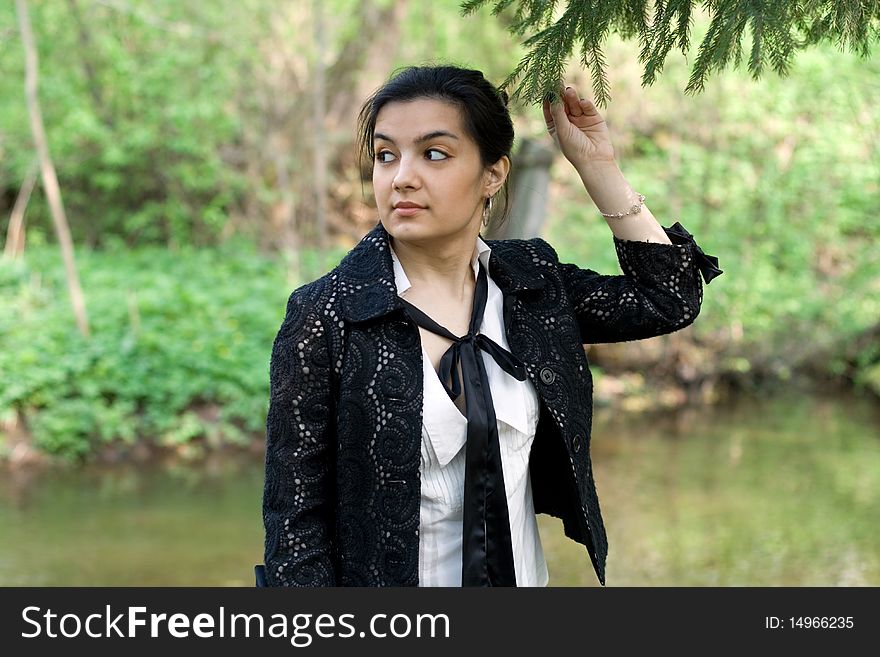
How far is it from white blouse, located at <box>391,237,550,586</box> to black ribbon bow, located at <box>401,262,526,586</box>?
0.08ft

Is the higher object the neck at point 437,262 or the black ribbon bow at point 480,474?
the neck at point 437,262

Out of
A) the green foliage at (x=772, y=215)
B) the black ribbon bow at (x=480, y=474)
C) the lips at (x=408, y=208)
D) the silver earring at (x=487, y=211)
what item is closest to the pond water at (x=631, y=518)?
the green foliage at (x=772, y=215)

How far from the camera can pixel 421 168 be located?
71.5 inches

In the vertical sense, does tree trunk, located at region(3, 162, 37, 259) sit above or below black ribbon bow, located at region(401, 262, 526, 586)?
above

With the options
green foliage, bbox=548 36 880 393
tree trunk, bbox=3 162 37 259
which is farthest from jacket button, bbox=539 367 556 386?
tree trunk, bbox=3 162 37 259

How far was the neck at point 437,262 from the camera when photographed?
193 centimetres

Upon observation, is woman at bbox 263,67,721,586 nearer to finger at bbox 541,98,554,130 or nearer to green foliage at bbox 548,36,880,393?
finger at bbox 541,98,554,130

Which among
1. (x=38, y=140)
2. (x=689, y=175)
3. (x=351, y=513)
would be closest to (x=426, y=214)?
(x=351, y=513)

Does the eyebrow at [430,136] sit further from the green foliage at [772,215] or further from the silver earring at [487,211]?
the green foliage at [772,215]

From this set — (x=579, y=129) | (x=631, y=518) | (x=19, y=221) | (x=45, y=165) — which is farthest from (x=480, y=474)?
(x=19, y=221)

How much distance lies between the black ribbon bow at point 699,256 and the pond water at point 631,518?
4396 mm

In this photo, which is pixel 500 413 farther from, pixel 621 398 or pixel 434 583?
pixel 621 398

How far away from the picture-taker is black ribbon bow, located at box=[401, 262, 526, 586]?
70.4 inches

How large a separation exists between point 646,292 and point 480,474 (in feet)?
1.64
